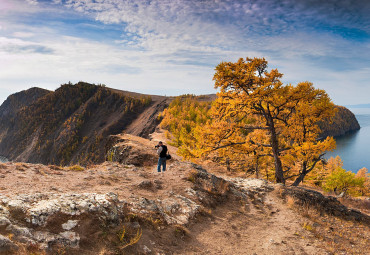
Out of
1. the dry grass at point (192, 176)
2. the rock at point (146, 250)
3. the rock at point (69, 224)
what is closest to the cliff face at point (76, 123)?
the dry grass at point (192, 176)

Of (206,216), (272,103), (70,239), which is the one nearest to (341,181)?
(272,103)

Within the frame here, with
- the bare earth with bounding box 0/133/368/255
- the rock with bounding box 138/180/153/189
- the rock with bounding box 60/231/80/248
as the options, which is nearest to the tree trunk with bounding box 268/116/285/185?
the bare earth with bounding box 0/133/368/255

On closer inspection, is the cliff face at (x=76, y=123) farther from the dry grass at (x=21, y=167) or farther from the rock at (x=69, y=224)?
the rock at (x=69, y=224)

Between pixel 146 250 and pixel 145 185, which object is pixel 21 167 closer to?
pixel 145 185

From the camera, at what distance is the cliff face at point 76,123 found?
449ft

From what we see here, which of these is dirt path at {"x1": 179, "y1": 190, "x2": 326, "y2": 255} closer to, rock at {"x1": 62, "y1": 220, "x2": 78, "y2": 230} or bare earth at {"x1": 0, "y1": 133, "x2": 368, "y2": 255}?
bare earth at {"x1": 0, "y1": 133, "x2": 368, "y2": 255}

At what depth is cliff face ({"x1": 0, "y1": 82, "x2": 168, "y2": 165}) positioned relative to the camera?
137m

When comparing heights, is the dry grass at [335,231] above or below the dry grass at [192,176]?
below

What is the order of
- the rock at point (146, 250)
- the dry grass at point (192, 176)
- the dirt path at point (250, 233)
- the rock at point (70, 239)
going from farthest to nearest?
the dry grass at point (192, 176) < the dirt path at point (250, 233) < the rock at point (146, 250) < the rock at point (70, 239)

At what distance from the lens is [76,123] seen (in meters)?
155

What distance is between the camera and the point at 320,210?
490 inches

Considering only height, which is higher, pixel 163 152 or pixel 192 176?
pixel 163 152

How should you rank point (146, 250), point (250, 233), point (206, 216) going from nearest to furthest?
1. point (146, 250)
2. point (250, 233)
3. point (206, 216)

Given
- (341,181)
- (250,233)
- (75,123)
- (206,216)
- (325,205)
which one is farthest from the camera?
(75,123)
